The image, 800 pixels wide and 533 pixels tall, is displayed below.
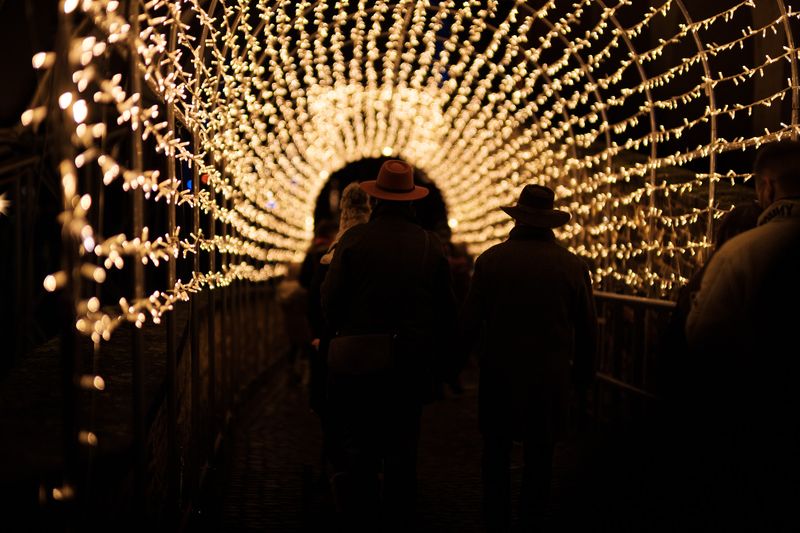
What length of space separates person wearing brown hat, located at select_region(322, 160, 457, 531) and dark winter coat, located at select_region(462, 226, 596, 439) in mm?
222

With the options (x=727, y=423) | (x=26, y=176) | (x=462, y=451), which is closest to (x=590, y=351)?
(x=727, y=423)

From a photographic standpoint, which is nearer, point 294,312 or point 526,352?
point 526,352

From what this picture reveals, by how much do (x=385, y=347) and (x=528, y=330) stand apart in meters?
0.74

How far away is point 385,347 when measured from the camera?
17.7ft

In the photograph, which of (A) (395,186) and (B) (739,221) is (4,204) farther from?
(B) (739,221)

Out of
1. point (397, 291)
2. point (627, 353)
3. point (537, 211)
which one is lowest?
point (627, 353)

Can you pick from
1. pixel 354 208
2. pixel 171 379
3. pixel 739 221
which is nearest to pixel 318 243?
pixel 354 208

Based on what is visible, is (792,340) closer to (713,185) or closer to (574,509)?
(574,509)

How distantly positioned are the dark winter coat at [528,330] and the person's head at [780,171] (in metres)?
1.71

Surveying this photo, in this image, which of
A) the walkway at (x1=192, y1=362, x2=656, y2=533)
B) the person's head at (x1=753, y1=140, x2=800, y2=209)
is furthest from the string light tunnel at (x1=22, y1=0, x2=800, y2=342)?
the person's head at (x1=753, y1=140, x2=800, y2=209)

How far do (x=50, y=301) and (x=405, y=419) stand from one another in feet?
16.2

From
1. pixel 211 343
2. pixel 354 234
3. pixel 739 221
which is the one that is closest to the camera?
pixel 739 221

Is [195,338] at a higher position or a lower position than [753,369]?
lower

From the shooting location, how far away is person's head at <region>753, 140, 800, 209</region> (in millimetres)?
3967
